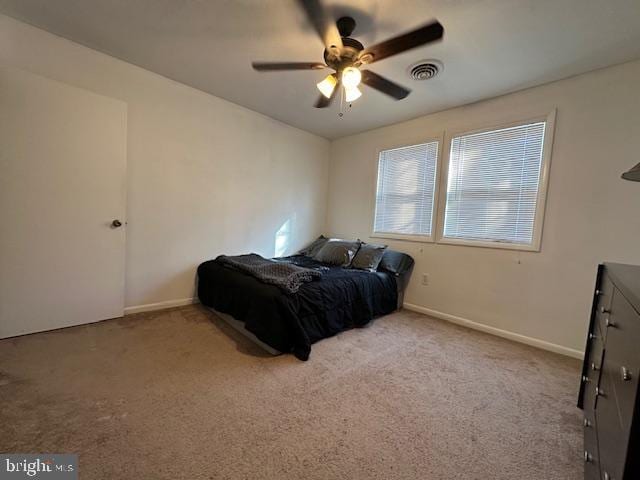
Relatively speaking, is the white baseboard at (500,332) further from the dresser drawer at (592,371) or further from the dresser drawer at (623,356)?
Answer: the dresser drawer at (623,356)

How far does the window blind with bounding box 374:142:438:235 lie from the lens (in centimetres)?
334

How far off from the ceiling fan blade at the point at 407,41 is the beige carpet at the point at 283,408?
7.03 ft

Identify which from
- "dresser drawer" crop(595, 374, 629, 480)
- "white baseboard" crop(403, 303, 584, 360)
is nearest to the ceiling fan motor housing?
"dresser drawer" crop(595, 374, 629, 480)

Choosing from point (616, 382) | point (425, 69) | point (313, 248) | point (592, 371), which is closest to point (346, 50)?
point (425, 69)

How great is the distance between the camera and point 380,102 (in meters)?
3.03

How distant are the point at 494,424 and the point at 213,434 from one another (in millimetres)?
1518

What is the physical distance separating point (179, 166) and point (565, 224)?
12.7 ft

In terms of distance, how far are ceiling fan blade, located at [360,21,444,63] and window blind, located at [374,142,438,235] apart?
1.84 metres

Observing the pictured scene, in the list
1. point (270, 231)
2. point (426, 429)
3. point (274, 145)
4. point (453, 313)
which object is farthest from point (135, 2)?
point (453, 313)

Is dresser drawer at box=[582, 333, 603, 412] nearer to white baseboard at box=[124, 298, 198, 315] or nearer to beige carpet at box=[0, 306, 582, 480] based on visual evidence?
beige carpet at box=[0, 306, 582, 480]

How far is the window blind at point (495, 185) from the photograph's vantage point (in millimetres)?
2592

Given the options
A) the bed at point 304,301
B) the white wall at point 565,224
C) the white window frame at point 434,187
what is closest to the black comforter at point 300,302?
the bed at point 304,301

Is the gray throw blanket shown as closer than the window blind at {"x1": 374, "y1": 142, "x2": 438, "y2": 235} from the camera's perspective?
Yes

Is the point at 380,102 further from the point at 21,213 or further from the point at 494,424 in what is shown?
the point at 21,213
